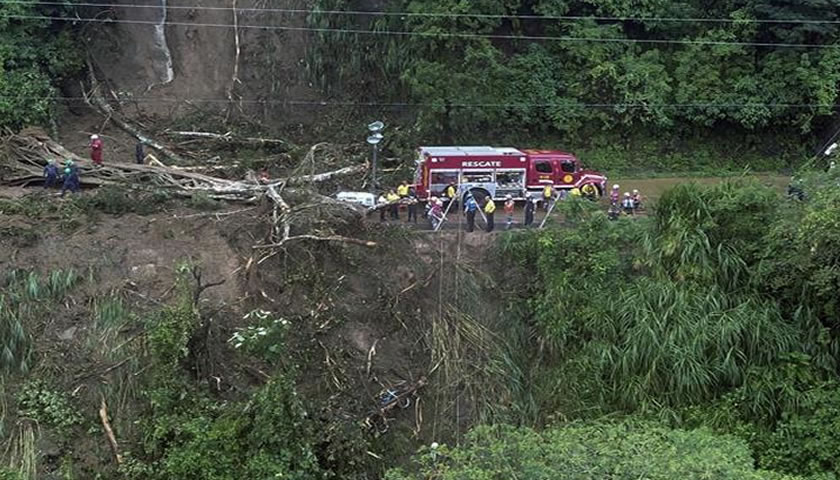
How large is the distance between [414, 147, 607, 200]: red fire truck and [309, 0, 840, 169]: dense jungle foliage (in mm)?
2857

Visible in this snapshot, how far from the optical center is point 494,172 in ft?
74.4

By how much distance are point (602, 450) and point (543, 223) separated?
9.70 metres

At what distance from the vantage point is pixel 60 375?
16.5 meters

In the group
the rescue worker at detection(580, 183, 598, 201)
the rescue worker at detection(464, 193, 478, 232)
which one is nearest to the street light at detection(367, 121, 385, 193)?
the rescue worker at detection(464, 193, 478, 232)

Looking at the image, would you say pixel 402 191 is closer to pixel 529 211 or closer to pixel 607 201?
pixel 529 211

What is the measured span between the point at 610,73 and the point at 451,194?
27.0 feet

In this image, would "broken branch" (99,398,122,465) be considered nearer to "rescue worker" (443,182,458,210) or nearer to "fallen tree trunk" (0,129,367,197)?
"fallen tree trunk" (0,129,367,197)

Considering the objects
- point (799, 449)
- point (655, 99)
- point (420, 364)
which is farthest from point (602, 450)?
point (655, 99)

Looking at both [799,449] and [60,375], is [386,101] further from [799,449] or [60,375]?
[799,449]

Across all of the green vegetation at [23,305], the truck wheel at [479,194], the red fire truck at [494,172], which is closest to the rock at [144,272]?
the green vegetation at [23,305]

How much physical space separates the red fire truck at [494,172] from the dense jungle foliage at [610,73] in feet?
9.37

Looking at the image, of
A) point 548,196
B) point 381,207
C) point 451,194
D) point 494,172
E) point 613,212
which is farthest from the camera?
point 494,172

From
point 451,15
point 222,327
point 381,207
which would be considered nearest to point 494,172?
point 381,207

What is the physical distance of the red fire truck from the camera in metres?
22.4
